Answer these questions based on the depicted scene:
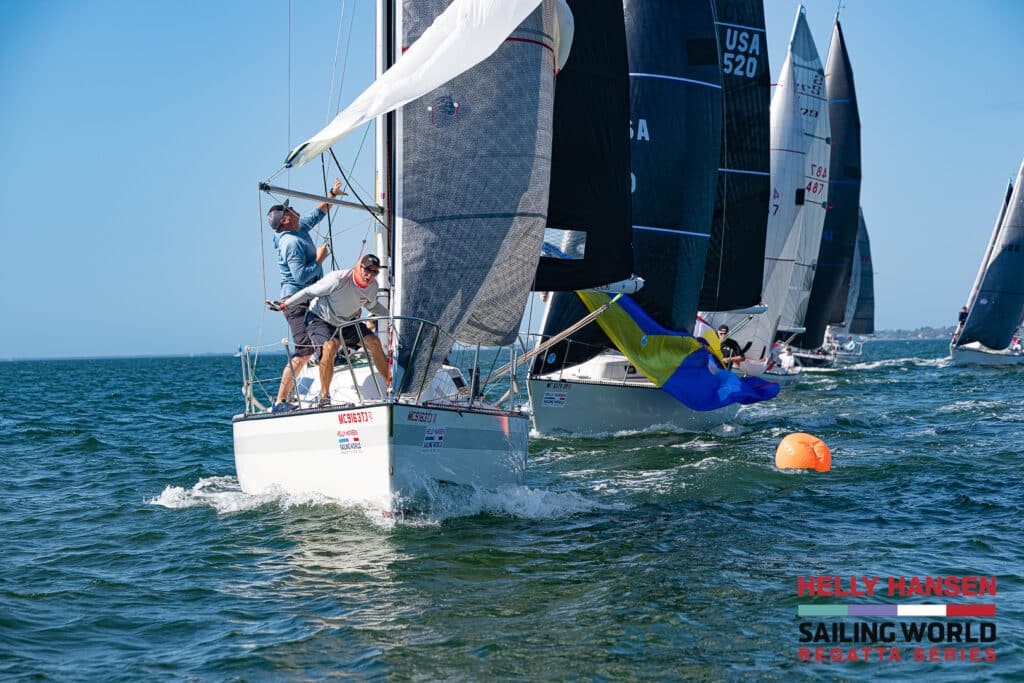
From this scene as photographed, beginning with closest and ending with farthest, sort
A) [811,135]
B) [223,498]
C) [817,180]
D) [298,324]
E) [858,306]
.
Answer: [298,324] < [223,498] < [811,135] < [817,180] < [858,306]

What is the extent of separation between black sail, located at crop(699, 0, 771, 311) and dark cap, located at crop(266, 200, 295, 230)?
45.4 ft

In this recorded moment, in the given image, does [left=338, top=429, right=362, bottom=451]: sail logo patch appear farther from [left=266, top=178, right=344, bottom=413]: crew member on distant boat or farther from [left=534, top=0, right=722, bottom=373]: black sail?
[left=534, top=0, right=722, bottom=373]: black sail

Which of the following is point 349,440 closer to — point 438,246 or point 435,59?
point 438,246

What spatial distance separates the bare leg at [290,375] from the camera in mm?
10781

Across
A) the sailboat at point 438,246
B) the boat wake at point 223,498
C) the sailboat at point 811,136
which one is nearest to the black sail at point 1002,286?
the sailboat at point 811,136

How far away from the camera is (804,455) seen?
13.9 meters

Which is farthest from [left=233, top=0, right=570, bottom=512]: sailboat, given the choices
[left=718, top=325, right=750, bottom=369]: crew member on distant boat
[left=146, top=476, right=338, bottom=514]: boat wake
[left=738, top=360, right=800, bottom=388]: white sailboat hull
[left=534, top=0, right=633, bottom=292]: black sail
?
[left=738, top=360, right=800, bottom=388]: white sailboat hull

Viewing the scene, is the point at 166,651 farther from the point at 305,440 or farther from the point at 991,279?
the point at 991,279

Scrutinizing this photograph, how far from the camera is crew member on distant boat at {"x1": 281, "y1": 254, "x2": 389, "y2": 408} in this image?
1003cm

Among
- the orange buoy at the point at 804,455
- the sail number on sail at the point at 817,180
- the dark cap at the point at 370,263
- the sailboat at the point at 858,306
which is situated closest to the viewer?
the dark cap at the point at 370,263

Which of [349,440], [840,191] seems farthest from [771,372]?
[349,440]

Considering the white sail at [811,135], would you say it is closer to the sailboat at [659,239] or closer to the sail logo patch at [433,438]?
the sailboat at [659,239]

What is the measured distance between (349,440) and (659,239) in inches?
431

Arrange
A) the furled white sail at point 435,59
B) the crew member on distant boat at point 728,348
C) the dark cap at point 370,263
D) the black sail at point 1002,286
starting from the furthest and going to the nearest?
the black sail at point 1002,286 → the crew member on distant boat at point 728,348 → the dark cap at point 370,263 → the furled white sail at point 435,59
